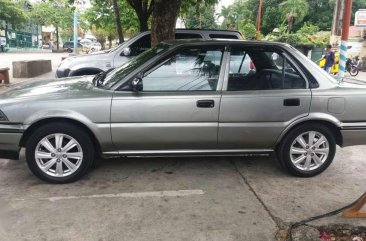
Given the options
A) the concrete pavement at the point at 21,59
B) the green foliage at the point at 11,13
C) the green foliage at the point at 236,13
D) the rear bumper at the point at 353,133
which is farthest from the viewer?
the green foliage at the point at 236,13

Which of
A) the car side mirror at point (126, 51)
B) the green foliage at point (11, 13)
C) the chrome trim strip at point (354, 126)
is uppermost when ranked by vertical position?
the green foliage at point (11, 13)

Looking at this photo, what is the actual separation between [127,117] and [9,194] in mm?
1476

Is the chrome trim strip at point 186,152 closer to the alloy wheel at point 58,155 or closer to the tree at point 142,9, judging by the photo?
the alloy wheel at point 58,155

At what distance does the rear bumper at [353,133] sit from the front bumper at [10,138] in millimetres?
3664

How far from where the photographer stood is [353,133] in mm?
4844

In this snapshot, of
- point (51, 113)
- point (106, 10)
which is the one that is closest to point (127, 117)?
point (51, 113)

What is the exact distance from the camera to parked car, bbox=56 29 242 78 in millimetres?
9250

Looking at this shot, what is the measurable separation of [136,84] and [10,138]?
1.47 metres

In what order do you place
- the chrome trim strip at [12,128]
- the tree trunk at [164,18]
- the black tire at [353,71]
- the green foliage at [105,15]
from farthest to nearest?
the black tire at [353,71]
the green foliage at [105,15]
the tree trunk at [164,18]
the chrome trim strip at [12,128]

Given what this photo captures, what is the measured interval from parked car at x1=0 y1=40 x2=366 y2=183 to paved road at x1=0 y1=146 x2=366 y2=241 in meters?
0.33

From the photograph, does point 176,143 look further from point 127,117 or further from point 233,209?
point 233,209

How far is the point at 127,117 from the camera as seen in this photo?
4.47 metres

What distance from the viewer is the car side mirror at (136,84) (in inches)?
175

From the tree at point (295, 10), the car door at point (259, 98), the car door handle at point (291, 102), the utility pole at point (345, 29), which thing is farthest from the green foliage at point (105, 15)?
the tree at point (295, 10)
